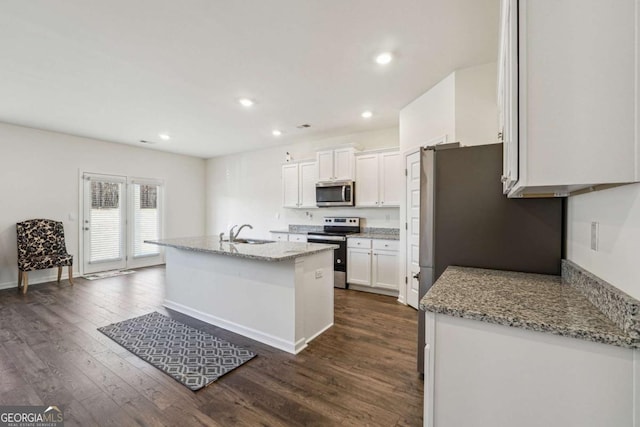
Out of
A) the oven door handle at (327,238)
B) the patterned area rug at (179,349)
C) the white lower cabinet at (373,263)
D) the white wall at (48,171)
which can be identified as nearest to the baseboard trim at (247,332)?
the patterned area rug at (179,349)

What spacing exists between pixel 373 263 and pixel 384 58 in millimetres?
2872

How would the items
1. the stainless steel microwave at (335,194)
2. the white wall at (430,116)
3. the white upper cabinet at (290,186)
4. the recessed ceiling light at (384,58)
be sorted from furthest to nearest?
the white upper cabinet at (290,186) < the stainless steel microwave at (335,194) < the white wall at (430,116) < the recessed ceiling light at (384,58)

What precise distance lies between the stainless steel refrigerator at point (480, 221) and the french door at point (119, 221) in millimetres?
6162

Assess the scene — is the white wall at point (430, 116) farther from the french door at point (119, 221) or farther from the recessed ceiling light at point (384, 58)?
the french door at point (119, 221)

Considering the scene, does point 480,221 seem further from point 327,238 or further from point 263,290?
point 327,238

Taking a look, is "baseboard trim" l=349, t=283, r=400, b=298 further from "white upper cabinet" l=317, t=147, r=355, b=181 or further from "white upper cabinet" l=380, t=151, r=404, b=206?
"white upper cabinet" l=317, t=147, r=355, b=181

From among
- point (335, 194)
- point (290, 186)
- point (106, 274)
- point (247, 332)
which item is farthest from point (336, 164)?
point (106, 274)

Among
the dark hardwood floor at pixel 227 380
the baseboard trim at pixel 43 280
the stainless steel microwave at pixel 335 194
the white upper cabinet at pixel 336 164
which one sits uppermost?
the white upper cabinet at pixel 336 164

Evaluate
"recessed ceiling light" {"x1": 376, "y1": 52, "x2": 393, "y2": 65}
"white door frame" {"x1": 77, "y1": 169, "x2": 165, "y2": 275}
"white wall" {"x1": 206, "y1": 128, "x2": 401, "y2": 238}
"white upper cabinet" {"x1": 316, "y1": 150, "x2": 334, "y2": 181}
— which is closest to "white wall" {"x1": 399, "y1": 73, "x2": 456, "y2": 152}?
"recessed ceiling light" {"x1": 376, "y1": 52, "x2": 393, "y2": 65}

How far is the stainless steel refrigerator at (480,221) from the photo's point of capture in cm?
168

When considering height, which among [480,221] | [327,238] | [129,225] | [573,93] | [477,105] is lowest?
[327,238]

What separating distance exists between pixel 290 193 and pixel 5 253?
472cm

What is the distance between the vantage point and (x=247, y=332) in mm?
2859

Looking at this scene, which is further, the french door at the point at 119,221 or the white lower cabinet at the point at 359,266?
the french door at the point at 119,221
